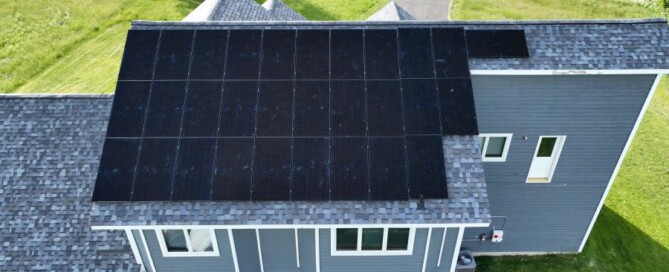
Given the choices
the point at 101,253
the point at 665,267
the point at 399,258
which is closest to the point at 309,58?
the point at 399,258

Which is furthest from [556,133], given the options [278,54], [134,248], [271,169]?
[134,248]

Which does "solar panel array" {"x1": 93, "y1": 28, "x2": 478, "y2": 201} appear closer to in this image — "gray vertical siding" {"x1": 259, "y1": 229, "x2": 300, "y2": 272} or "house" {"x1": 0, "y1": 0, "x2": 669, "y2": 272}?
"house" {"x1": 0, "y1": 0, "x2": 669, "y2": 272}

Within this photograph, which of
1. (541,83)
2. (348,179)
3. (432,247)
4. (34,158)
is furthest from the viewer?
(34,158)

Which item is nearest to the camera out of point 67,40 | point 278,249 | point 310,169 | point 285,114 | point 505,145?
point 310,169

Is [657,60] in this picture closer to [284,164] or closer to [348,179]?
[348,179]

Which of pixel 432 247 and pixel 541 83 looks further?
A: pixel 541 83

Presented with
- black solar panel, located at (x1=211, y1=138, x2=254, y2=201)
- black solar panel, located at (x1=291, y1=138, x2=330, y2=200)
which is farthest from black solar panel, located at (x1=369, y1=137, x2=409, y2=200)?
black solar panel, located at (x1=211, y1=138, x2=254, y2=201)

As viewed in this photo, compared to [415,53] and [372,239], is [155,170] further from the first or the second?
A: [415,53]
